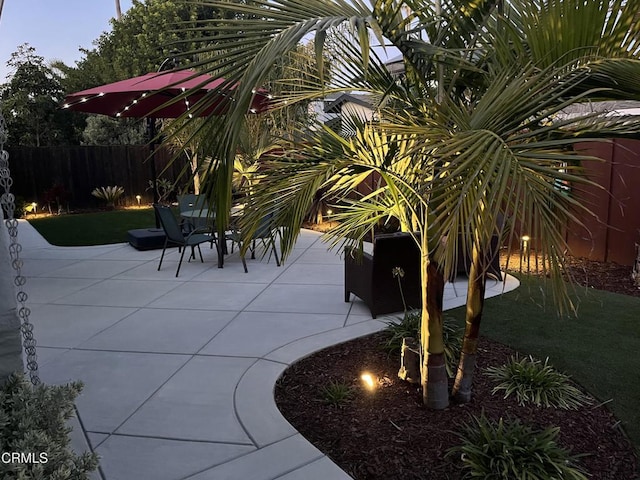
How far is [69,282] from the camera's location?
5703 millimetres

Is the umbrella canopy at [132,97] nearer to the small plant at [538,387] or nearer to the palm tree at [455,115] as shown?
the palm tree at [455,115]

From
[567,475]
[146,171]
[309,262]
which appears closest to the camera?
[567,475]

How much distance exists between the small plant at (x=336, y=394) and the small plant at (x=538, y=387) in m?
0.88

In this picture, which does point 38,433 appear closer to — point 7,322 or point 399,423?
point 7,322

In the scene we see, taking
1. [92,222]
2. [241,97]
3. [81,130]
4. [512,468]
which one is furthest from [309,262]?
[81,130]

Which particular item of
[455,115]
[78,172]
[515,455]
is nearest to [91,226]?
[78,172]

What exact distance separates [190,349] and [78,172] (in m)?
11.4

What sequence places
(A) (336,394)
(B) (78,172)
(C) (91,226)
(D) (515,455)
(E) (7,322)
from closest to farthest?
(E) (7,322) → (D) (515,455) → (A) (336,394) → (C) (91,226) → (B) (78,172)

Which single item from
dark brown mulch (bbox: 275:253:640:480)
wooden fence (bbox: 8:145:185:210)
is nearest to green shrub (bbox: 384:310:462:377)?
dark brown mulch (bbox: 275:253:640:480)

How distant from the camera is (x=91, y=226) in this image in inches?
395

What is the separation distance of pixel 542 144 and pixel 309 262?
17.0 ft

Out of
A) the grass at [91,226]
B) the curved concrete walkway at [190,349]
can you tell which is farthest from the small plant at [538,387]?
the grass at [91,226]

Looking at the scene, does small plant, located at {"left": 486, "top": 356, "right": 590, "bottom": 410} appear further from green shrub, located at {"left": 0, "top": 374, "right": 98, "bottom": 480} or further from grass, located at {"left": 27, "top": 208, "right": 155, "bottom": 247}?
grass, located at {"left": 27, "top": 208, "right": 155, "bottom": 247}

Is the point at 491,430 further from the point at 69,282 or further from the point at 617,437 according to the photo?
the point at 69,282
